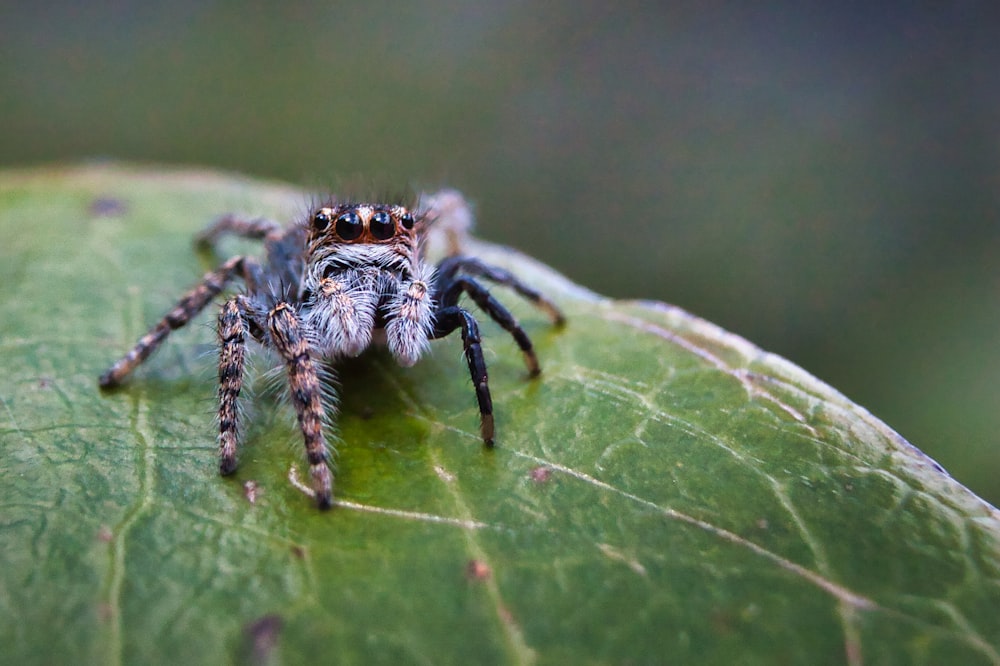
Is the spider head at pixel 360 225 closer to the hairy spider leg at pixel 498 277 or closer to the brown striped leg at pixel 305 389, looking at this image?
the hairy spider leg at pixel 498 277

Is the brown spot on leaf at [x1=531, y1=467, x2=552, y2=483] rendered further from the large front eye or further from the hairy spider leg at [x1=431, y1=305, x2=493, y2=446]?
the large front eye

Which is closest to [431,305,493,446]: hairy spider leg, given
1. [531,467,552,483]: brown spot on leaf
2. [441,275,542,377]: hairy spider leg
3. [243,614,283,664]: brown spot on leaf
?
[441,275,542,377]: hairy spider leg

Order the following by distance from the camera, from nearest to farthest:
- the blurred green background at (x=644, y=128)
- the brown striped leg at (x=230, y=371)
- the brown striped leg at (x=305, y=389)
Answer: the brown striped leg at (x=305, y=389) → the brown striped leg at (x=230, y=371) → the blurred green background at (x=644, y=128)

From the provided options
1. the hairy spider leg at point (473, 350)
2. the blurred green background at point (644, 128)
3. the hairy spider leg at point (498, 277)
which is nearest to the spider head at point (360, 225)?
the hairy spider leg at point (498, 277)

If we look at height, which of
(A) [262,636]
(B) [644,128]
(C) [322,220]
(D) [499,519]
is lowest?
(A) [262,636]

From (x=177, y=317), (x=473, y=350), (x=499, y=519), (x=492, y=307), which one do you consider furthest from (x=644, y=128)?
(x=499, y=519)

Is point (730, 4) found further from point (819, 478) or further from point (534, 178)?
point (819, 478)

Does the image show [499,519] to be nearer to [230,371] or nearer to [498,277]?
[230,371]
